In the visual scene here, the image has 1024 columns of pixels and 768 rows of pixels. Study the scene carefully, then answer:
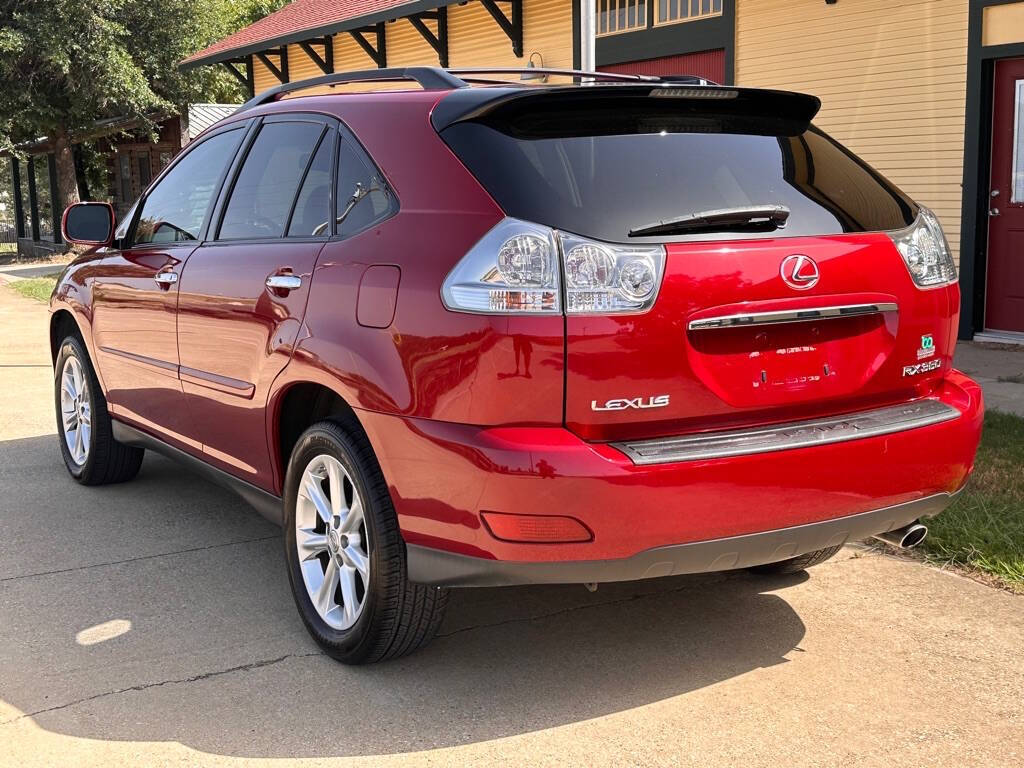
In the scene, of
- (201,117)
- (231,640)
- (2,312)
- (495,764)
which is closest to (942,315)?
(495,764)

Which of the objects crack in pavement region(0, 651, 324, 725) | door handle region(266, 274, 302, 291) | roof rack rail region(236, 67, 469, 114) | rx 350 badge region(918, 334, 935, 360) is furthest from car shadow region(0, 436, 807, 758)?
roof rack rail region(236, 67, 469, 114)

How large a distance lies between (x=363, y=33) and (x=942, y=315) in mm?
17853

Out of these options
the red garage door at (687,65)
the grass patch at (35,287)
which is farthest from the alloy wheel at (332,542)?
the grass patch at (35,287)

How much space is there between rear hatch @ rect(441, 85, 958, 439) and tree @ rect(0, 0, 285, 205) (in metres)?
26.1

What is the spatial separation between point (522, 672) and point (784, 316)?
1.38 metres

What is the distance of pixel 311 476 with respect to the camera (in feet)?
12.3

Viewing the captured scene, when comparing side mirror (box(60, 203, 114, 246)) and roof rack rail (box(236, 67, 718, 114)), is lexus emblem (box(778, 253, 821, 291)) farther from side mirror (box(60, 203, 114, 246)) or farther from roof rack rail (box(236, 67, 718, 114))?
side mirror (box(60, 203, 114, 246))

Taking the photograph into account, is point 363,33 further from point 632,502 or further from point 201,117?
point 632,502

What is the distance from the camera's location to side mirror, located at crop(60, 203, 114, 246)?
5.59 meters

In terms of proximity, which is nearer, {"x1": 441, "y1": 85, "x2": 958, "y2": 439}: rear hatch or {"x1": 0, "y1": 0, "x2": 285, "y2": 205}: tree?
{"x1": 441, "y1": 85, "x2": 958, "y2": 439}: rear hatch

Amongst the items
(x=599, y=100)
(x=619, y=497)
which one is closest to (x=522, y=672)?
(x=619, y=497)

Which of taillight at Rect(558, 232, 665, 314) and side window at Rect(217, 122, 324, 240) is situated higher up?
side window at Rect(217, 122, 324, 240)

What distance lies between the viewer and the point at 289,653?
3785mm

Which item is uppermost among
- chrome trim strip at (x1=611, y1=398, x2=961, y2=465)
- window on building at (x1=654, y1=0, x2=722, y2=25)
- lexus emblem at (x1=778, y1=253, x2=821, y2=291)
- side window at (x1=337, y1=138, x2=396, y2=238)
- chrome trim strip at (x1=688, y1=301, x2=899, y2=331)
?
window on building at (x1=654, y1=0, x2=722, y2=25)
